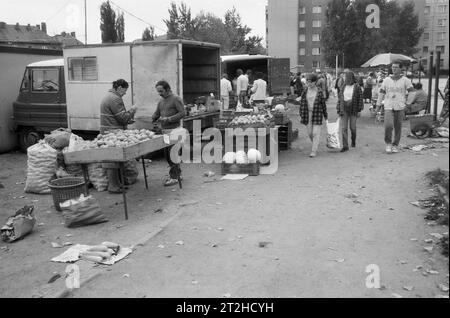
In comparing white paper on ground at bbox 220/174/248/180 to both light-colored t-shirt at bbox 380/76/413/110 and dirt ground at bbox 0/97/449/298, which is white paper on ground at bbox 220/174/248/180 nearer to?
dirt ground at bbox 0/97/449/298

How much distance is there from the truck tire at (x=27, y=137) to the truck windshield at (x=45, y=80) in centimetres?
111

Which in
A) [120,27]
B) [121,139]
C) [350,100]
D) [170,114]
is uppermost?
[120,27]

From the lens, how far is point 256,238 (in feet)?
18.2

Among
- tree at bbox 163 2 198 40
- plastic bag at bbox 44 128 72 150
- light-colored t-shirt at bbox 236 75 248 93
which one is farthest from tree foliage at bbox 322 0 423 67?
plastic bag at bbox 44 128 72 150

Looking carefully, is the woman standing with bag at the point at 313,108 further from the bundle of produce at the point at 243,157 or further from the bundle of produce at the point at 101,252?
the bundle of produce at the point at 101,252

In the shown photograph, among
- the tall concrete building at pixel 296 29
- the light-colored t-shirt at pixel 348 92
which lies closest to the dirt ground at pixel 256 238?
the light-colored t-shirt at pixel 348 92

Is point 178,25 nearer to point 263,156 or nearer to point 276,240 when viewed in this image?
point 263,156

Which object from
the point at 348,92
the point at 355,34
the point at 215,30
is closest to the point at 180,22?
the point at 215,30

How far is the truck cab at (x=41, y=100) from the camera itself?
11867mm

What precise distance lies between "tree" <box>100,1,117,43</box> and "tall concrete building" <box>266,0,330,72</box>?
39.3 metres

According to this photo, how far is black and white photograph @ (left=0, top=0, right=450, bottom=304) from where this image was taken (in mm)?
4445

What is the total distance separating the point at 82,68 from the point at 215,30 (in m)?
38.3

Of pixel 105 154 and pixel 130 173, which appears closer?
pixel 105 154

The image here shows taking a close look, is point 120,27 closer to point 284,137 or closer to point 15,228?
point 284,137
